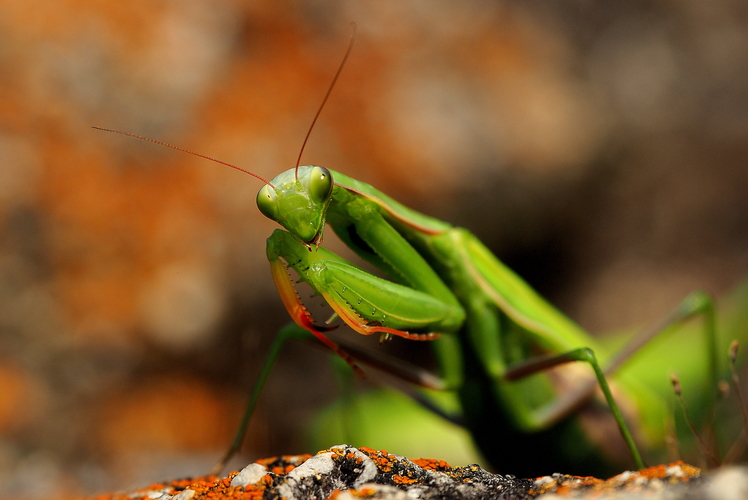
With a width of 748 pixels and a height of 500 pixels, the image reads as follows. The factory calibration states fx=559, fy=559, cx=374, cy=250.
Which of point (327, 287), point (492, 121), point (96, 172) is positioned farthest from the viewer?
point (492, 121)

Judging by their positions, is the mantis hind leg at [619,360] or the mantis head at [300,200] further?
the mantis hind leg at [619,360]

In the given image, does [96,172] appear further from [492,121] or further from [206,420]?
[492,121]

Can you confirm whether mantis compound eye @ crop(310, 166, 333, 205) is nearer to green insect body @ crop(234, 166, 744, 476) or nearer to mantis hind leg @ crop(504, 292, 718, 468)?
green insect body @ crop(234, 166, 744, 476)

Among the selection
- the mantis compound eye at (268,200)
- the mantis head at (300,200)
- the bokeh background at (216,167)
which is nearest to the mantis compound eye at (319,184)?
the mantis head at (300,200)

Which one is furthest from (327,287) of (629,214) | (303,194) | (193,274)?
(629,214)

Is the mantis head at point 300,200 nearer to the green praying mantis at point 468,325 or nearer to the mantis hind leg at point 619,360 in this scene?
→ the green praying mantis at point 468,325

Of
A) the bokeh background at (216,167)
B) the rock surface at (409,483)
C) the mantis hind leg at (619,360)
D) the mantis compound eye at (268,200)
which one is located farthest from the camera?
the bokeh background at (216,167)

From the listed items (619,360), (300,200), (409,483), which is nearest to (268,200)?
(300,200)

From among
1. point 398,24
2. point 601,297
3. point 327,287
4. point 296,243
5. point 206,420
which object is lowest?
point 206,420
